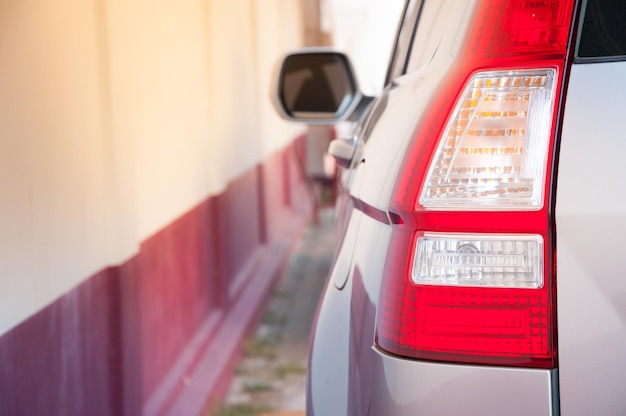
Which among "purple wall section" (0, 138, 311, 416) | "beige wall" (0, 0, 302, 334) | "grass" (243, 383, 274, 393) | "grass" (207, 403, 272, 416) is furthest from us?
"grass" (243, 383, 274, 393)

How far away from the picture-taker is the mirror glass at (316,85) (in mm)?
3332

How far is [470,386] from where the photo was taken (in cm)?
148

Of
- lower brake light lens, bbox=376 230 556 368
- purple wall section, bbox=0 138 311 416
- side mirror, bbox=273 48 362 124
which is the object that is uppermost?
side mirror, bbox=273 48 362 124

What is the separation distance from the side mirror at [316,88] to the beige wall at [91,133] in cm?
59

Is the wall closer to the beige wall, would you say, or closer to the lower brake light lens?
the beige wall

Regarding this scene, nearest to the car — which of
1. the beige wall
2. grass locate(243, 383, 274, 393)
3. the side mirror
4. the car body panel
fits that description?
the car body panel

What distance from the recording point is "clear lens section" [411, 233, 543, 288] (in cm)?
147

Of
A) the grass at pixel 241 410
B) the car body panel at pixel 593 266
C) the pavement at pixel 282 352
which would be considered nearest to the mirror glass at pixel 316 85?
the pavement at pixel 282 352

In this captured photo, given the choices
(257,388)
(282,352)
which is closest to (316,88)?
(257,388)

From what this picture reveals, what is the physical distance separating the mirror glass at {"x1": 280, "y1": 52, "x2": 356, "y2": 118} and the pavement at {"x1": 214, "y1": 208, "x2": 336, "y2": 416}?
→ 4.41ft

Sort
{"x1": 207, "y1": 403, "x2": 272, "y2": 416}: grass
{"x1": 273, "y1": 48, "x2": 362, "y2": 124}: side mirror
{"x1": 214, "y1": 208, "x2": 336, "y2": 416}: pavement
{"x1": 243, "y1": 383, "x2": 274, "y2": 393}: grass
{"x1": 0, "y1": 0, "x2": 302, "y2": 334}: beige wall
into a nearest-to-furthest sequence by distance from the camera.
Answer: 1. {"x1": 0, "y1": 0, "x2": 302, "y2": 334}: beige wall
2. {"x1": 273, "y1": 48, "x2": 362, "y2": 124}: side mirror
3. {"x1": 207, "y1": 403, "x2": 272, "y2": 416}: grass
4. {"x1": 214, "y1": 208, "x2": 336, "y2": 416}: pavement
5. {"x1": 243, "y1": 383, "x2": 274, "y2": 393}: grass

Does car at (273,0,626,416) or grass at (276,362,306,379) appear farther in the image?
grass at (276,362,306,379)

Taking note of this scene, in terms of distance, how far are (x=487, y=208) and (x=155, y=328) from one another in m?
2.64

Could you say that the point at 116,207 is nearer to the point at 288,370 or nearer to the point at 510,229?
the point at 510,229
